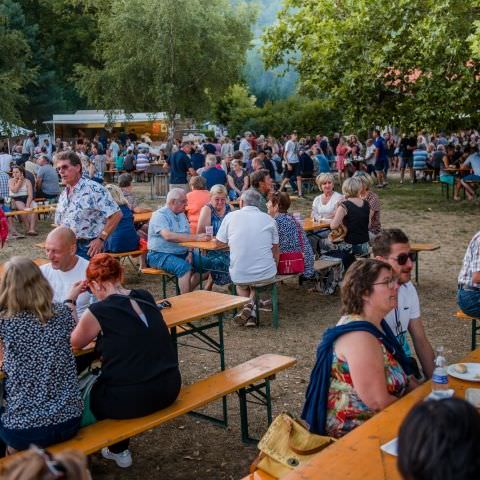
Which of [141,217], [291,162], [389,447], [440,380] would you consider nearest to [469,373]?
[440,380]

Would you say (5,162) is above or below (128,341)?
above

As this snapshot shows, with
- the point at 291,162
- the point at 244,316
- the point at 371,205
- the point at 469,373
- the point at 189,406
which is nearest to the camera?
the point at 469,373

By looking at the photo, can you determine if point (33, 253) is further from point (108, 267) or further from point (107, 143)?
point (107, 143)

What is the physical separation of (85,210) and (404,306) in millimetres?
3056

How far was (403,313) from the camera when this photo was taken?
12.9ft

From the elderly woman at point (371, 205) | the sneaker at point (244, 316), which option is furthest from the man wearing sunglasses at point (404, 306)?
the elderly woman at point (371, 205)

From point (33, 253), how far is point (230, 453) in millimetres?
7623

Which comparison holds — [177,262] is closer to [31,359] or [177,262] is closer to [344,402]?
[31,359]

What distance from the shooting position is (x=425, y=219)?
13734mm

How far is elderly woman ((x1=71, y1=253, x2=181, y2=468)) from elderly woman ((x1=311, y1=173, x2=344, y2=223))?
5121 millimetres

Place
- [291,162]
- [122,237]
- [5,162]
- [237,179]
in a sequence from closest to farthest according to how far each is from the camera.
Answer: [122,237], [237,179], [5,162], [291,162]

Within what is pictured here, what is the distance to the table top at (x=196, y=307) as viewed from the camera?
4605 mm

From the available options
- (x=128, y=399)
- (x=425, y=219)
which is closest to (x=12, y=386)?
(x=128, y=399)

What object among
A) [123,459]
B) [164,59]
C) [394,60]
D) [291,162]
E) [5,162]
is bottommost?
[123,459]
